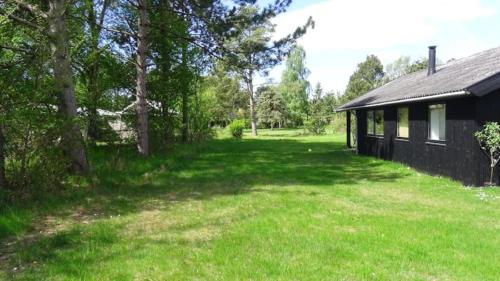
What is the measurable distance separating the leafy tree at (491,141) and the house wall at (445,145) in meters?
0.18

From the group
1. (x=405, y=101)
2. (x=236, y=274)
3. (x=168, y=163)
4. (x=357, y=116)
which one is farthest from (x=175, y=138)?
(x=236, y=274)

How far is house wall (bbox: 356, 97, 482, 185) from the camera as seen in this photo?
11570 mm

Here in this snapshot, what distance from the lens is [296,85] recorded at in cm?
6488

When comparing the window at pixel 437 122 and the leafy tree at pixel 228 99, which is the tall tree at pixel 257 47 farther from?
the leafy tree at pixel 228 99

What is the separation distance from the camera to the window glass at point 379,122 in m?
19.1

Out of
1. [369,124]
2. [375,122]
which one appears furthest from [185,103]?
[375,122]

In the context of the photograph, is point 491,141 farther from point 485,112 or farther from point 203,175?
point 203,175

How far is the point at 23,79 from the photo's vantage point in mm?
8617

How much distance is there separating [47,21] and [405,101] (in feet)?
36.0

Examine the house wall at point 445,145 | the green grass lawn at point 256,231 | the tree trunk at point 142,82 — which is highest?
the tree trunk at point 142,82

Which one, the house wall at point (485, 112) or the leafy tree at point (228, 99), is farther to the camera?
the leafy tree at point (228, 99)

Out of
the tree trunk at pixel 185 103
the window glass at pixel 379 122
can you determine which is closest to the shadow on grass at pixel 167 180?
the window glass at pixel 379 122

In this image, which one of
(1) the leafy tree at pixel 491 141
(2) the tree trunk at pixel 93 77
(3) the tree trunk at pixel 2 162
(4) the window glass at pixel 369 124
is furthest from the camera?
(4) the window glass at pixel 369 124

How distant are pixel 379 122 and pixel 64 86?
13.9 m
